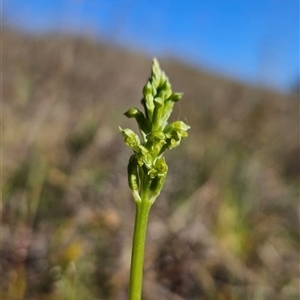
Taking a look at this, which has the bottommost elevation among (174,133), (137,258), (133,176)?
(137,258)

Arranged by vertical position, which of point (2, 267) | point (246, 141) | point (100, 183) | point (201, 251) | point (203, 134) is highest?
point (203, 134)

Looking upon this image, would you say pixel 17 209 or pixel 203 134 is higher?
pixel 203 134

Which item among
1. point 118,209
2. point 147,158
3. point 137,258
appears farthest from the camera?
point 118,209

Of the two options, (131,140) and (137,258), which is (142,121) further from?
(137,258)

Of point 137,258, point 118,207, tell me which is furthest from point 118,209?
point 137,258

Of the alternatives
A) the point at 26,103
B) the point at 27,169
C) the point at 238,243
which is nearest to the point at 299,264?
the point at 238,243

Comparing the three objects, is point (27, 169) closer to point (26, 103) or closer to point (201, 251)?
point (201, 251)
